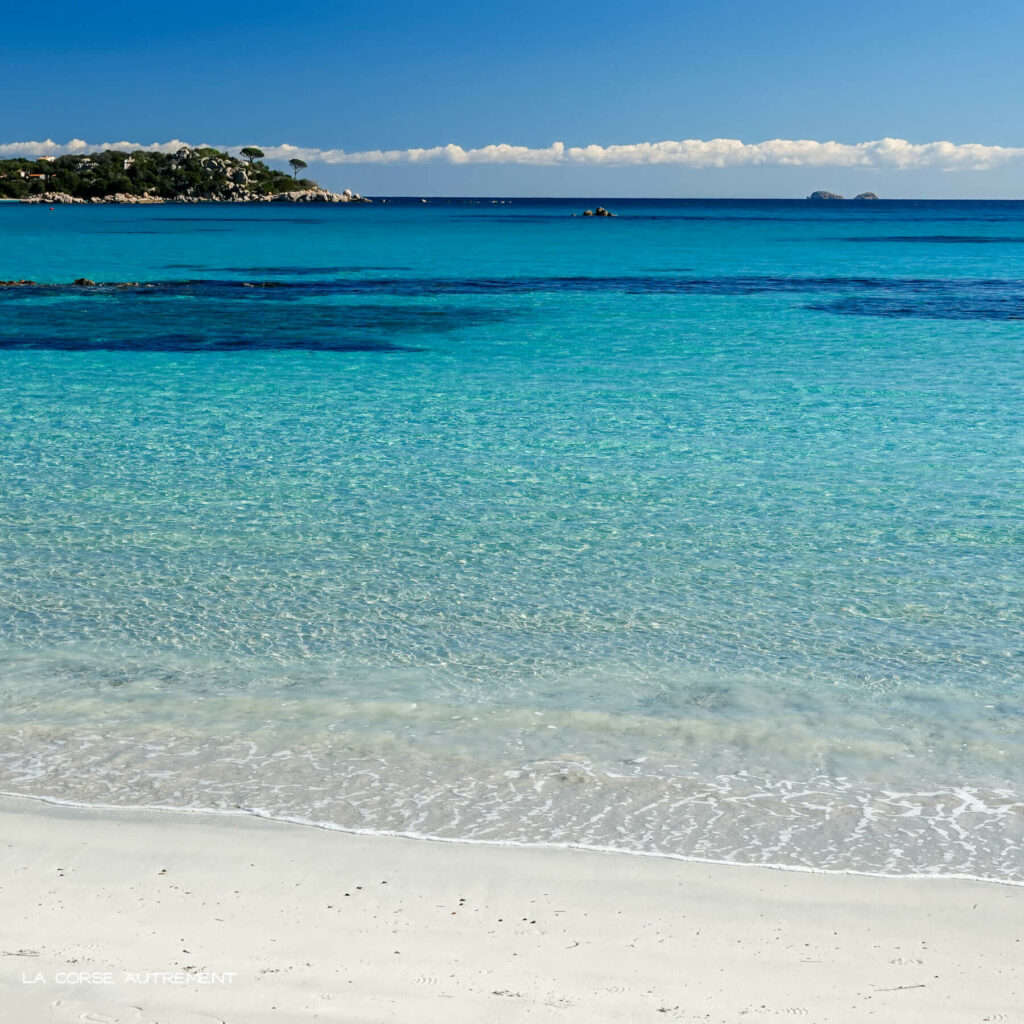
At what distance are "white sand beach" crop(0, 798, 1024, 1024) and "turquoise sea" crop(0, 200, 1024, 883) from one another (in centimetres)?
31

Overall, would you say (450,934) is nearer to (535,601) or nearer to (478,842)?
(478,842)

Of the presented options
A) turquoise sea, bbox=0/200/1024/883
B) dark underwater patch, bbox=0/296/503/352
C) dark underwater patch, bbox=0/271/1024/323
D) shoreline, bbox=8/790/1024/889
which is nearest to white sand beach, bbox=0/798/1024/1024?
shoreline, bbox=8/790/1024/889

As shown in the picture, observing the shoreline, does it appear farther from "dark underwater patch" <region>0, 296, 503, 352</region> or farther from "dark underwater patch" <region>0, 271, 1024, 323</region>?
"dark underwater patch" <region>0, 271, 1024, 323</region>

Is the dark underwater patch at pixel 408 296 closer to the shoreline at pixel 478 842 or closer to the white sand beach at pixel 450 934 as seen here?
the shoreline at pixel 478 842

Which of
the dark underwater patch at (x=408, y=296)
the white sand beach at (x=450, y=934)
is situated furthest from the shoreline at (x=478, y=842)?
the dark underwater patch at (x=408, y=296)

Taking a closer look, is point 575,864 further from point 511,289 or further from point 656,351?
point 511,289

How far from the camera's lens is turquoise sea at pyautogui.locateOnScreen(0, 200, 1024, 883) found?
5750 millimetres

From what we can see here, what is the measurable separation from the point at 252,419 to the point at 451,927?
12621 mm

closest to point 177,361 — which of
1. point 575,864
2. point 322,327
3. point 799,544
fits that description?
point 322,327

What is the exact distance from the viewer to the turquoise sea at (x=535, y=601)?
226 inches

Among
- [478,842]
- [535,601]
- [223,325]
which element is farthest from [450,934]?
[223,325]

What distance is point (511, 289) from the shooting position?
1566 inches

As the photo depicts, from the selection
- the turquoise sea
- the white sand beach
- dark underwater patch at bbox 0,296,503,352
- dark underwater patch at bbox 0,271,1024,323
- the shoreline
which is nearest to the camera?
the white sand beach

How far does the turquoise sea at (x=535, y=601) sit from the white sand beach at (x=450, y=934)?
0.31 metres
